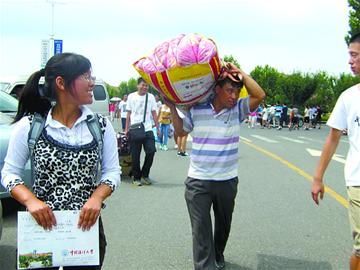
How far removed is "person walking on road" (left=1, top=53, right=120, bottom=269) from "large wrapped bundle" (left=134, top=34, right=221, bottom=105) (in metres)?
1.00

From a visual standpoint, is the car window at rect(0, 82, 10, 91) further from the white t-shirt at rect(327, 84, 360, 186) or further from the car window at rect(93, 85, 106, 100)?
the white t-shirt at rect(327, 84, 360, 186)

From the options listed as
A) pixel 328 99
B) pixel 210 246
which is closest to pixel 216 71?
pixel 210 246

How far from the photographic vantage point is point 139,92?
9062 mm

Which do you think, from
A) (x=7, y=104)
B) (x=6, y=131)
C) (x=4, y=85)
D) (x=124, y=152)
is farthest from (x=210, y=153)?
(x=4, y=85)

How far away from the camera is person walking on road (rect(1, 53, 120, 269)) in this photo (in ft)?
8.80

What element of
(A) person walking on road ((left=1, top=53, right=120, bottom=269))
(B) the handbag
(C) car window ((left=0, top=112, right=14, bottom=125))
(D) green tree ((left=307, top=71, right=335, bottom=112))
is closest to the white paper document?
(A) person walking on road ((left=1, top=53, right=120, bottom=269))

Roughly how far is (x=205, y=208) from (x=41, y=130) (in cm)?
184

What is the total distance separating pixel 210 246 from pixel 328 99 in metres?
51.8

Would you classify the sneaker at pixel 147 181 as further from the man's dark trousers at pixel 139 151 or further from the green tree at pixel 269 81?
the green tree at pixel 269 81

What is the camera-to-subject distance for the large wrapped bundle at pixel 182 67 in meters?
3.66

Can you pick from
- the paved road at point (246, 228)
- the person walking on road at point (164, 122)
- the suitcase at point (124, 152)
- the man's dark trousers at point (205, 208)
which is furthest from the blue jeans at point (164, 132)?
the man's dark trousers at point (205, 208)

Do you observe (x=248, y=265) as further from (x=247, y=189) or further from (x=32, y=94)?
(x=247, y=189)

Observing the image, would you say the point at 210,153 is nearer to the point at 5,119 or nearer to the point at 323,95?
the point at 5,119

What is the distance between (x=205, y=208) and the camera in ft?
13.7
